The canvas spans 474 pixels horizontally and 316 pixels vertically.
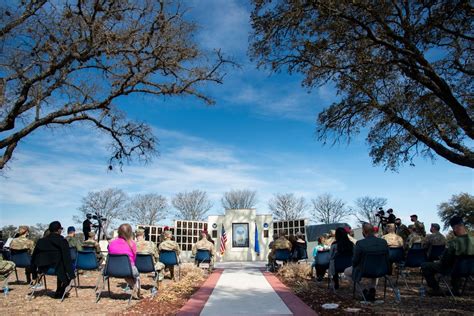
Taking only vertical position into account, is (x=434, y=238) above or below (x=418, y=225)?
below

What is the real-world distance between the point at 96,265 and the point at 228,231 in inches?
523

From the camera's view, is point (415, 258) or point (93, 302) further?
point (415, 258)

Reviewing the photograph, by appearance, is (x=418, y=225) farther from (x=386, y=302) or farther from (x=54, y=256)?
(x=54, y=256)

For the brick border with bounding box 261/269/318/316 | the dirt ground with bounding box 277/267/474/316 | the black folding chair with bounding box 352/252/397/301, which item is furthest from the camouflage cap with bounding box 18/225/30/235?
the black folding chair with bounding box 352/252/397/301

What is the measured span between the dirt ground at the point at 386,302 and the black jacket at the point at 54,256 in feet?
12.0

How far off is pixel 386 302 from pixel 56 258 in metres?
4.96

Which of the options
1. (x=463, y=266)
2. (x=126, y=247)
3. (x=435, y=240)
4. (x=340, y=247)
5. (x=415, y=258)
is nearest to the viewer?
(x=463, y=266)

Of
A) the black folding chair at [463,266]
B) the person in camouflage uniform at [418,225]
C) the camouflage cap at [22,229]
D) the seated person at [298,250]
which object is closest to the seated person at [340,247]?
the black folding chair at [463,266]

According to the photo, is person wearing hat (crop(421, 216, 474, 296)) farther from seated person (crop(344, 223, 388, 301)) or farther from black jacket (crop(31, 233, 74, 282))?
black jacket (crop(31, 233, 74, 282))

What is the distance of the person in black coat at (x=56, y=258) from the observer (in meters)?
5.84

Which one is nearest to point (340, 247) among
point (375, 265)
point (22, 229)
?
point (375, 265)

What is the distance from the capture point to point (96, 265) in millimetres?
7285

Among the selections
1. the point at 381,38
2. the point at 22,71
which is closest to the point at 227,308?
the point at 381,38

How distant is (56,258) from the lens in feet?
19.4
